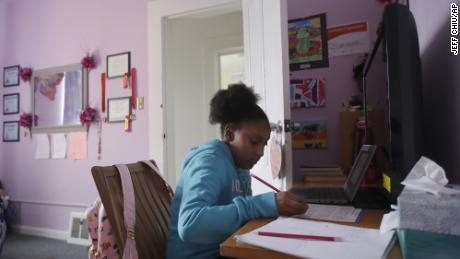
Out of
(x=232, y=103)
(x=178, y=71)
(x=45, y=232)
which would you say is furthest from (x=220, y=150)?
(x=45, y=232)

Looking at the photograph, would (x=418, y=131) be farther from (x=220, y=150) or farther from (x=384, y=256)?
(x=220, y=150)

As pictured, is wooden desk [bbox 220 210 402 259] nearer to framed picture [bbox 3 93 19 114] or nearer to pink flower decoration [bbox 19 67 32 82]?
pink flower decoration [bbox 19 67 32 82]

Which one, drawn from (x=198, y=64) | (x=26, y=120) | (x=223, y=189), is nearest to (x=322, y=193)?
(x=223, y=189)

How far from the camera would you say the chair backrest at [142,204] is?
924mm

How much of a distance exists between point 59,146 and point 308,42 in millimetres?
2576

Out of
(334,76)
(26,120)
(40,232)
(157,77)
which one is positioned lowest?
(40,232)

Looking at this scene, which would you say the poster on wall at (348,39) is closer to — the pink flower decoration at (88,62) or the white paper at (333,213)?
the white paper at (333,213)

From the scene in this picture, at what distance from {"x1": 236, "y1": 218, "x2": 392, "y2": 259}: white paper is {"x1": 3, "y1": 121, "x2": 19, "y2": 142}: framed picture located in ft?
11.7

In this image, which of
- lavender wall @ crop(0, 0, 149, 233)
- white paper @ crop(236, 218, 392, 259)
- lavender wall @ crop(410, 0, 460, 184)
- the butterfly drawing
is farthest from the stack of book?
the butterfly drawing

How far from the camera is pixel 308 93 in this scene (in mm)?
2047

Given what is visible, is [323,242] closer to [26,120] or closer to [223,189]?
[223,189]

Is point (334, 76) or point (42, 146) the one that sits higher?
point (334, 76)

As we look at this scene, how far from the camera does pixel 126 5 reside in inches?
109

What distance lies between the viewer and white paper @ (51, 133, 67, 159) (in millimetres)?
3072
